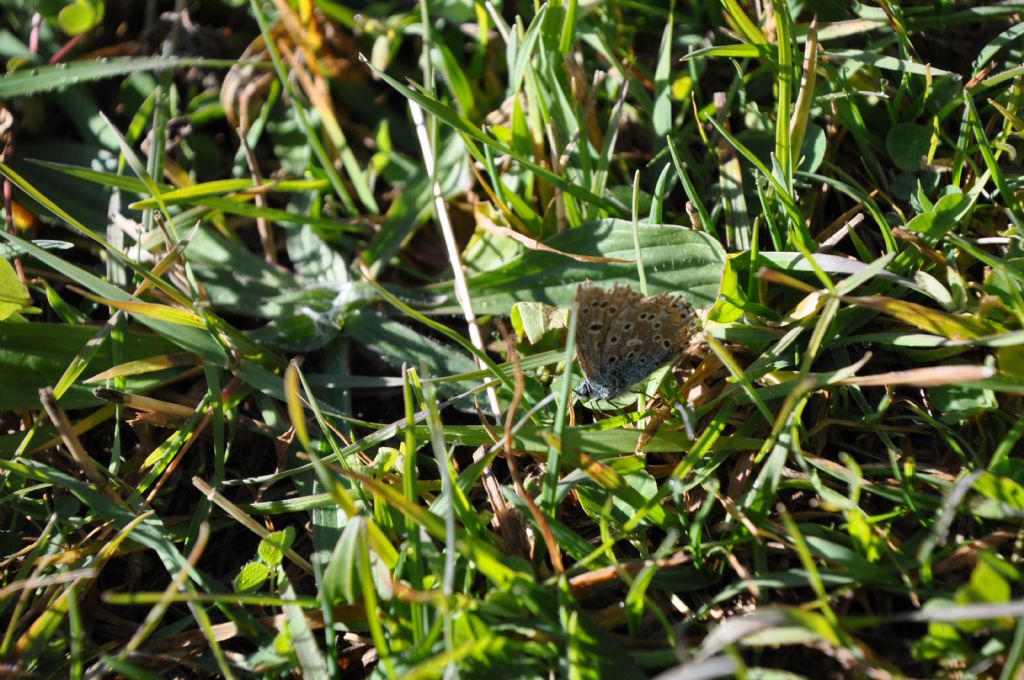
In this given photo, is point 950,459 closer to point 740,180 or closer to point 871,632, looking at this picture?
point 871,632

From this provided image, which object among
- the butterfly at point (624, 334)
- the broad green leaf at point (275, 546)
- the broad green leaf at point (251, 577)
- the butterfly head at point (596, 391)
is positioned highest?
the butterfly at point (624, 334)

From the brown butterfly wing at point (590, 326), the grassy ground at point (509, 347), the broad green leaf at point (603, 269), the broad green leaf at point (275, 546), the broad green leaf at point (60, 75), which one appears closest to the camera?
the grassy ground at point (509, 347)

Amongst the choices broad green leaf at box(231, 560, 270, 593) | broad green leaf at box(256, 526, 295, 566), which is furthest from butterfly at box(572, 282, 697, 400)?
broad green leaf at box(231, 560, 270, 593)

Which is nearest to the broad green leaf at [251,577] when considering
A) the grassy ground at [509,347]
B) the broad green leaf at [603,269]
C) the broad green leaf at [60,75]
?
the grassy ground at [509,347]

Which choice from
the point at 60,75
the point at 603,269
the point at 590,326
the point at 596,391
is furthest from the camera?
the point at 60,75

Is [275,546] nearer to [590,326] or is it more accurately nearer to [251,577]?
[251,577]

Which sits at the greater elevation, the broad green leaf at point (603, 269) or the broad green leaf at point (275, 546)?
the broad green leaf at point (603, 269)

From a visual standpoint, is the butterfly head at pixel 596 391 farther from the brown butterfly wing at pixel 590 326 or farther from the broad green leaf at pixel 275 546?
the broad green leaf at pixel 275 546

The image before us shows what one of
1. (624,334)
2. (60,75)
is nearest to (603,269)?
(624,334)
